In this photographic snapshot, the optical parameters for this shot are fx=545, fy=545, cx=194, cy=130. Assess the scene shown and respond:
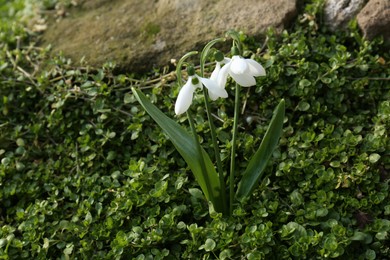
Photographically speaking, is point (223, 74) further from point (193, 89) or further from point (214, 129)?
point (214, 129)

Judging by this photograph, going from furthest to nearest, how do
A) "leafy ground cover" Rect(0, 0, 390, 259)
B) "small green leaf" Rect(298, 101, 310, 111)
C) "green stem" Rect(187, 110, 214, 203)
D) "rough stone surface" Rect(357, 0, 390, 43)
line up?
"rough stone surface" Rect(357, 0, 390, 43) → "small green leaf" Rect(298, 101, 310, 111) → "leafy ground cover" Rect(0, 0, 390, 259) → "green stem" Rect(187, 110, 214, 203)

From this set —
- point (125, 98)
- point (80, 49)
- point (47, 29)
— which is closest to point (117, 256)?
point (125, 98)

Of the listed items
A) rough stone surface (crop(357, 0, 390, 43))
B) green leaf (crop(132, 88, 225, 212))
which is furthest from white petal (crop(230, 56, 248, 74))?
rough stone surface (crop(357, 0, 390, 43))

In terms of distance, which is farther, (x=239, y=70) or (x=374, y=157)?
(x=374, y=157)

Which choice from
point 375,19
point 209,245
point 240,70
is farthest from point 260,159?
point 375,19

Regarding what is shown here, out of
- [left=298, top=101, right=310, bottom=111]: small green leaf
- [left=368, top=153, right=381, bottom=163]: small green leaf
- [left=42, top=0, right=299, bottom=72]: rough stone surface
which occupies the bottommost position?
[left=368, top=153, right=381, bottom=163]: small green leaf

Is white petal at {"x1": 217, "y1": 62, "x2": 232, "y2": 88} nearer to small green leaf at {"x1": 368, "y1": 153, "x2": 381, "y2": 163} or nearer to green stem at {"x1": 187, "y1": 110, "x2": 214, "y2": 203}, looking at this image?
green stem at {"x1": 187, "y1": 110, "x2": 214, "y2": 203}
